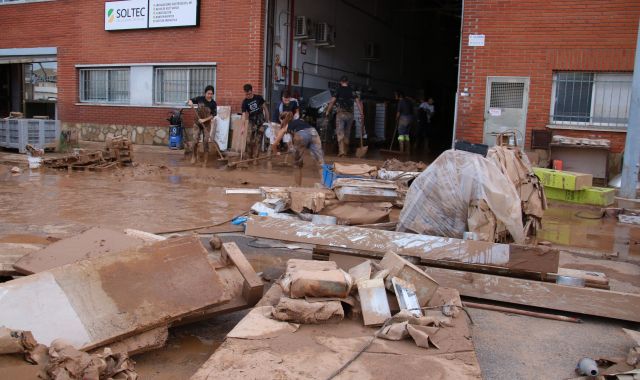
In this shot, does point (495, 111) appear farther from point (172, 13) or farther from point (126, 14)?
point (126, 14)

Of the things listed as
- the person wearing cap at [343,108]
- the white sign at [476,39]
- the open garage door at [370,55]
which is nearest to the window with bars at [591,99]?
the white sign at [476,39]

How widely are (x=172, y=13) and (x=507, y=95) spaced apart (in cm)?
946

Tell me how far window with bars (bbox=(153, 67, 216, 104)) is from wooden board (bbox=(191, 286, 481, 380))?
13065mm

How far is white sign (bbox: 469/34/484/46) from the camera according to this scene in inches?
481

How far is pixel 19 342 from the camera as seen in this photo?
10.0ft

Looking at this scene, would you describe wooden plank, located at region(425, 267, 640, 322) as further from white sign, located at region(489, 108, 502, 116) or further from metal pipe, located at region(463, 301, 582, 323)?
white sign, located at region(489, 108, 502, 116)

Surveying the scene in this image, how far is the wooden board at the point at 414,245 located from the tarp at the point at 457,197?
1.71ft

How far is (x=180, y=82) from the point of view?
16.3 m

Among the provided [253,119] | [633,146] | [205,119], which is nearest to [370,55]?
[253,119]

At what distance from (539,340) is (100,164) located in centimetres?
Result: 1094

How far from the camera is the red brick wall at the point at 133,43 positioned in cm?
1481

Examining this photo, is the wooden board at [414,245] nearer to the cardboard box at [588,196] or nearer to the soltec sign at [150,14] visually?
the cardboard box at [588,196]

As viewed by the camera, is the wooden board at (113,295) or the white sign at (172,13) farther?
the white sign at (172,13)

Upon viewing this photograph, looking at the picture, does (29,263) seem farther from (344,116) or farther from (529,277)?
(344,116)
